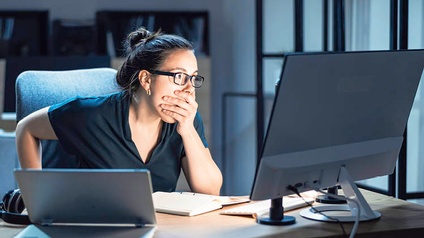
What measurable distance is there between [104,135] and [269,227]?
70 cm

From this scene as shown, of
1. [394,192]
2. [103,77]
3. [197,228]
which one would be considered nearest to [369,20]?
[394,192]

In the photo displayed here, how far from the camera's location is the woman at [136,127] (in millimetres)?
2174

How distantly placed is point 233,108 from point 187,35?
0.62 meters

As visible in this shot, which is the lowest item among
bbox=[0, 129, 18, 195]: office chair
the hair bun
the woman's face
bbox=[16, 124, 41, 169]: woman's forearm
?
bbox=[0, 129, 18, 195]: office chair

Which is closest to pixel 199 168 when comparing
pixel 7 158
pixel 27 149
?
pixel 27 149

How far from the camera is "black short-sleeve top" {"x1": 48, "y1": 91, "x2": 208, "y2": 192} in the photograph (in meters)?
2.20

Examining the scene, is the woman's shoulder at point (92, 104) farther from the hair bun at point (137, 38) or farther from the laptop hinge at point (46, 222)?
the laptop hinge at point (46, 222)

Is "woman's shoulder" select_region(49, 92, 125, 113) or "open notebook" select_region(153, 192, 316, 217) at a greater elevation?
"woman's shoulder" select_region(49, 92, 125, 113)

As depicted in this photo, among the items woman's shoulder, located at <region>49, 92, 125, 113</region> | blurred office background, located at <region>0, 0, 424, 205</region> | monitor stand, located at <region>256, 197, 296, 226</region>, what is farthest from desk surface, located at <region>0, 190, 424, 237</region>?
blurred office background, located at <region>0, 0, 424, 205</region>

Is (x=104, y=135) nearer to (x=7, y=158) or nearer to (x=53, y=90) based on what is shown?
(x=53, y=90)

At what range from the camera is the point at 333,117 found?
1.68 meters

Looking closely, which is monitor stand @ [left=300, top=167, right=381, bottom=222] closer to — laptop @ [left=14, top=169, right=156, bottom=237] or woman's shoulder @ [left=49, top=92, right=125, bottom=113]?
laptop @ [left=14, top=169, right=156, bottom=237]

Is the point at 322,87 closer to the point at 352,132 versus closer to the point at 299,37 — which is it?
the point at 352,132

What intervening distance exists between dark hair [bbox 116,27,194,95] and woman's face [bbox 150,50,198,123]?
0.03 metres
